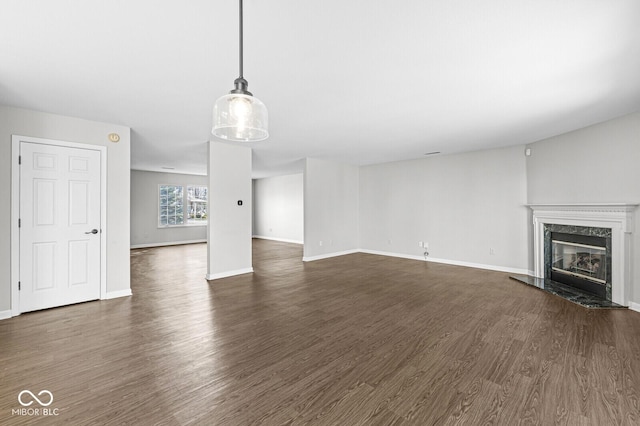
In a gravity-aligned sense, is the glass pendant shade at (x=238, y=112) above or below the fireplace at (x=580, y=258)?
above

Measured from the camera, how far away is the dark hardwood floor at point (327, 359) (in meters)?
1.79

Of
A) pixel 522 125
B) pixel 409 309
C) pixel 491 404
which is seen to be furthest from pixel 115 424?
pixel 522 125

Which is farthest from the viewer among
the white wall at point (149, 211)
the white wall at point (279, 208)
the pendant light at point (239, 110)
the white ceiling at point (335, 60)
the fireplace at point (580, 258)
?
the white wall at point (279, 208)

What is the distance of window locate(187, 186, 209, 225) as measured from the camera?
10555 mm

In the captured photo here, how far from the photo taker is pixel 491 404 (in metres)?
1.84

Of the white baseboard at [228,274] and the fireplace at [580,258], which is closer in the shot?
the fireplace at [580,258]

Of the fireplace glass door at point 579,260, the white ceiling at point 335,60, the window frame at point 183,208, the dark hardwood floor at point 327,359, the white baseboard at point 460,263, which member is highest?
the white ceiling at point 335,60

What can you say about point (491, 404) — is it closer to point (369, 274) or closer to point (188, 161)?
point (369, 274)

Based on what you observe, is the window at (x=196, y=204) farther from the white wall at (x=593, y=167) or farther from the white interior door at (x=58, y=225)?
the white wall at (x=593, y=167)

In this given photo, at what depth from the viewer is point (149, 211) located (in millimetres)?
9562

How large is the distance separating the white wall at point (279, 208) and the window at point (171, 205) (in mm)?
3029

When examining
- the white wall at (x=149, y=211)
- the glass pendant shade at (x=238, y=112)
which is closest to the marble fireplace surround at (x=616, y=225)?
the glass pendant shade at (x=238, y=112)

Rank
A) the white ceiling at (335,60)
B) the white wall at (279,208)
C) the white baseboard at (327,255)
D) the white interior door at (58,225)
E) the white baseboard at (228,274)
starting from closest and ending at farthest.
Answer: the white ceiling at (335,60), the white interior door at (58,225), the white baseboard at (228,274), the white baseboard at (327,255), the white wall at (279,208)

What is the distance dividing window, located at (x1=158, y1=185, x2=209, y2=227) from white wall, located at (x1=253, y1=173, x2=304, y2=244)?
2.26 metres
